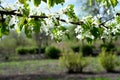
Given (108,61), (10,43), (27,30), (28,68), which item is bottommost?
(28,68)

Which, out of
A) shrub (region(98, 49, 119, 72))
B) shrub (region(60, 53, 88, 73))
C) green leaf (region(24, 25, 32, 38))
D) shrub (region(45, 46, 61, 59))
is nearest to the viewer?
green leaf (region(24, 25, 32, 38))

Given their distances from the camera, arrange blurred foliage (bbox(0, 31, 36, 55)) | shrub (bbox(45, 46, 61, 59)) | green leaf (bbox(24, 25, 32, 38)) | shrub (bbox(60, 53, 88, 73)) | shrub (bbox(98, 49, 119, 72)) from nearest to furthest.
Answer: green leaf (bbox(24, 25, 32, 38)), shrub (bbox(60, 53, 88, 73)), shrub (bbox(98, 49, 119, 72)), shrub (bbox(45, 46, 61, 59)), blurred foliage (bbox(0, 31, 36, 55))

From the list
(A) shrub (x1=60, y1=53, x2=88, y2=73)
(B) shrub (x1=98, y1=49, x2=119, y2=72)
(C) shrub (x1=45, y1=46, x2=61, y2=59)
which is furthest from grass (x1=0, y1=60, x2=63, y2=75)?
(C) shrub (x1=45, y1=46, x2=61, y2=59)

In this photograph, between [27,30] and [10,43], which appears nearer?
[27,30]

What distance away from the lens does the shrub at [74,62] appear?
16.9 m

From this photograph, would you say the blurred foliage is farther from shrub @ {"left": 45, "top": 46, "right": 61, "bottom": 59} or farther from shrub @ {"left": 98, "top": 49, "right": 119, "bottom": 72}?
shrub @ {"left": 98, "top": 49, "right": 119, "bottom": 72}

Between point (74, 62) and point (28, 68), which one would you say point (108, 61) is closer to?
point (74, 62)

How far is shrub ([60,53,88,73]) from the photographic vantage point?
16.9 metres

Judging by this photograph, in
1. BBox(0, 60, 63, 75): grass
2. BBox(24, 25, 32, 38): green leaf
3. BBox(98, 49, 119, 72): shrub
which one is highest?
BBox(24, 25, 32, 38): green leaf

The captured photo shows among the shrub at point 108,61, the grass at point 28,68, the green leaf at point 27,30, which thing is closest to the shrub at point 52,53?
the grass at point 28,68

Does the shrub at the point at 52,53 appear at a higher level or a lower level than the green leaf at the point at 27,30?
lower

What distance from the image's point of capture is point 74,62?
17031 millimetres

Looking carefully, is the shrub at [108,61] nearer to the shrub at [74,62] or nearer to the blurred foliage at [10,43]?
the shrub at [74,62]

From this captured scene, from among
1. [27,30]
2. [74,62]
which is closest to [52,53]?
[74,62]
